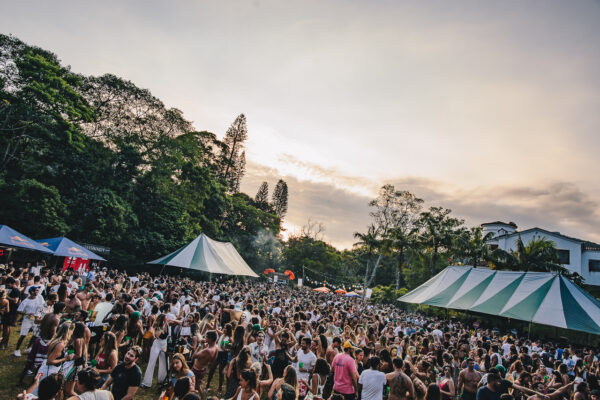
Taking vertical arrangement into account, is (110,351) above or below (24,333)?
above

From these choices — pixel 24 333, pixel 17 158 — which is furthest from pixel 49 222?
pixel 24 333

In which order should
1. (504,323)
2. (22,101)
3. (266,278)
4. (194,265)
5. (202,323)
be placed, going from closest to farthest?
1. (202,323)
2. (194,265)
3. (22,101)
4. (504,323)
5. (266,278)

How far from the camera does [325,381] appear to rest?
6.12 meters

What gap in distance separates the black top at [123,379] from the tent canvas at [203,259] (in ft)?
40.3

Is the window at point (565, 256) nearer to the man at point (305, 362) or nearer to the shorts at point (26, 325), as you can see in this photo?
the man at point (305, 362)

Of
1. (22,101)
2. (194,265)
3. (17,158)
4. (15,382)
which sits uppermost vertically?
(22,101)

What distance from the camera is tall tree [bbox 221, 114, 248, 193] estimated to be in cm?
4634

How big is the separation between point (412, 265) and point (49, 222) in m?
37.4

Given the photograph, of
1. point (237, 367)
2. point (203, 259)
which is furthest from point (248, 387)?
point (203, 259)

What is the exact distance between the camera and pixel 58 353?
4938 millimetres

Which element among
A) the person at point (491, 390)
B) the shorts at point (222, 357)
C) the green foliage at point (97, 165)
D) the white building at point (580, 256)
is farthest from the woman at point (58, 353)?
the white building at point (580, 256)

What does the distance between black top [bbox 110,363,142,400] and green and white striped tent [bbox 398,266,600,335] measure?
13974 millimetres

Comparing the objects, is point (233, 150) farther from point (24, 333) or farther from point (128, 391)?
point (128, 391)

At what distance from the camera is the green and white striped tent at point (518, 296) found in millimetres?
12125
